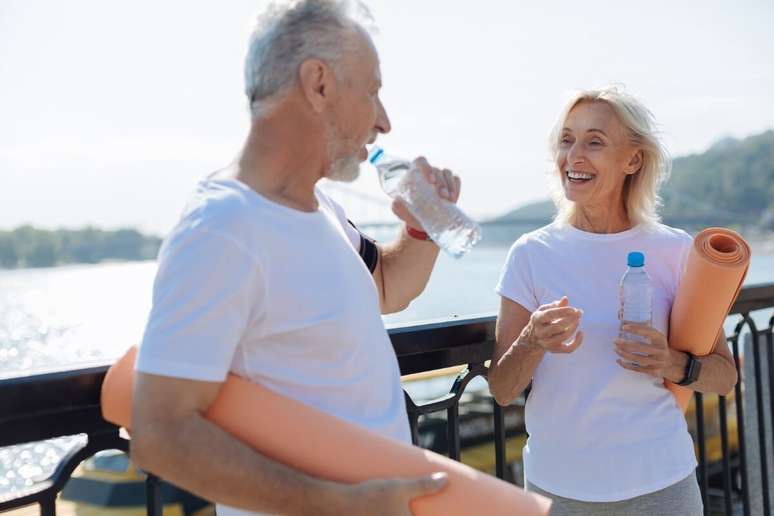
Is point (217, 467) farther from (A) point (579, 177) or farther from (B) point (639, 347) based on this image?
(A) point (579, 177)

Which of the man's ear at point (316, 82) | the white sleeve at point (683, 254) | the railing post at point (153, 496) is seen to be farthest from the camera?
the white sleeve at point (683, 254)

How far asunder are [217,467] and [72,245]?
59.0m

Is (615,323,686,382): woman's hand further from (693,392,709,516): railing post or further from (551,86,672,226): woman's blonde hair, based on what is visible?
(693,392,709,516): railing post

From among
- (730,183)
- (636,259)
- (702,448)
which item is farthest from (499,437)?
(730,183)

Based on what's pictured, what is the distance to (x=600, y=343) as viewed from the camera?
220 centimetres

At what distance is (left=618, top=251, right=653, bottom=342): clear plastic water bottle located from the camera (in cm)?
208

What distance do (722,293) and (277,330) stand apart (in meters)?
1.38

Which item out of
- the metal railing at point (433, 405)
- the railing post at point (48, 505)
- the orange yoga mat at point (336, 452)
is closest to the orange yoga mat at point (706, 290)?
the metal railing at point (433, 405)

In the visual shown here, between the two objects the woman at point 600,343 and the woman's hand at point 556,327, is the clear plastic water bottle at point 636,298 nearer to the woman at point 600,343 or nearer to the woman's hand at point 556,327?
the woman at point 600,343

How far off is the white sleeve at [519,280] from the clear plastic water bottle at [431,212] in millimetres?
433

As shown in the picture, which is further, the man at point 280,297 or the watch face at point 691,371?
the watch face at point 691,371

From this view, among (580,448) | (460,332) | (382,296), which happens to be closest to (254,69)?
(382,296)

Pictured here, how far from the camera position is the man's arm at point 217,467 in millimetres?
1151

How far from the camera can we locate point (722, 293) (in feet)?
6.98
